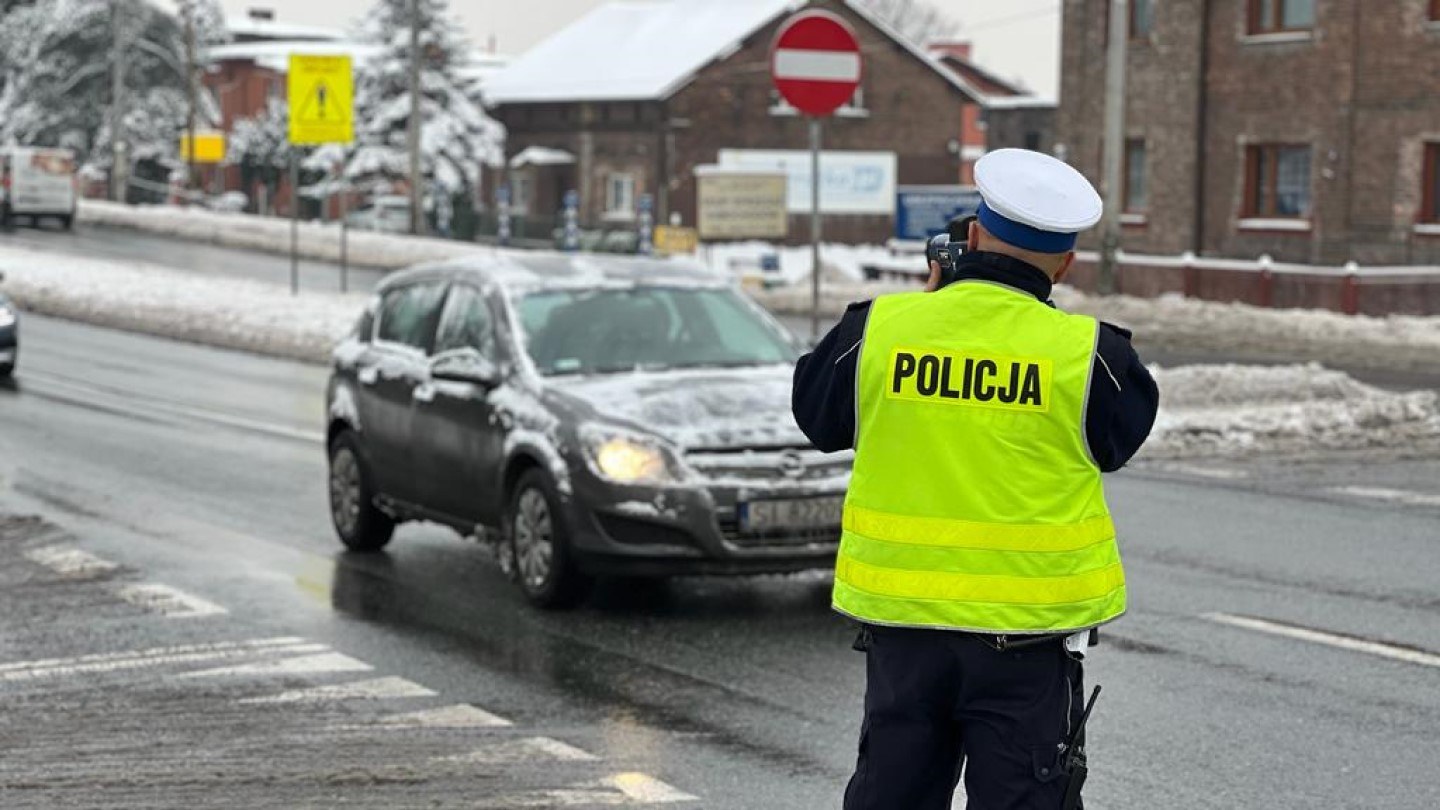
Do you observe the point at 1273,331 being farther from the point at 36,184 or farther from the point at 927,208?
the point at 36,184

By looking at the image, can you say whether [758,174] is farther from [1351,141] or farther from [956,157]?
[956,157]

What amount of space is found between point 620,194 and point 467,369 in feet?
190

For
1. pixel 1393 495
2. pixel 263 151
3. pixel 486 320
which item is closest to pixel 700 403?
pixel 486 320

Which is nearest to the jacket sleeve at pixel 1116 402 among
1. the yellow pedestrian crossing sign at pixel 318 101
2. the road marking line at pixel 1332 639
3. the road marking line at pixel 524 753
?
the road marking line at pixel 524 753

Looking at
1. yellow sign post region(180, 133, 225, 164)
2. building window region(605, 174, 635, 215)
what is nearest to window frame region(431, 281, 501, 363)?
building window region(605, 174, 635, 215)

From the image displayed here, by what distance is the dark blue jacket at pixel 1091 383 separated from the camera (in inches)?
176

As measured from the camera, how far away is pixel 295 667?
9.09 meters

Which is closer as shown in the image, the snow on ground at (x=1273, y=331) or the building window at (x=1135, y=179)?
the snow on ground at (x=1273, y=331)

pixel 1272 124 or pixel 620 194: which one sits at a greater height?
pixel 1272 124

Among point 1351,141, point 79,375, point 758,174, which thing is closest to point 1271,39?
point 1351,141

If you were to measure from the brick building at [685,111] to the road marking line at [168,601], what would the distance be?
5575cm

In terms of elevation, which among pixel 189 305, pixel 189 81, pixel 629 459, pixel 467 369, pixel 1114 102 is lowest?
pixel 189 305

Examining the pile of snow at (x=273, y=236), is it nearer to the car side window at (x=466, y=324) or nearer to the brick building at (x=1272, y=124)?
the brick building at (x=1272, y=124)

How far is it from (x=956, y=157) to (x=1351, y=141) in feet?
112
